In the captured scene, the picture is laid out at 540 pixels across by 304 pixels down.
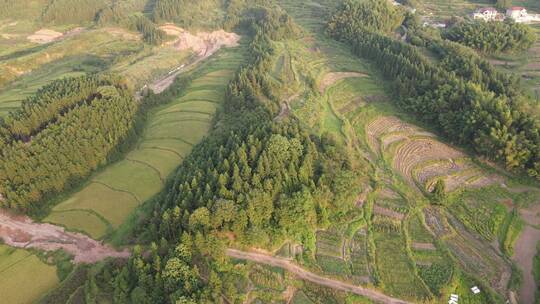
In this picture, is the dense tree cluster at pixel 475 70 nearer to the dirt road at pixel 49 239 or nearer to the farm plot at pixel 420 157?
the farm plot at pixel 420 157

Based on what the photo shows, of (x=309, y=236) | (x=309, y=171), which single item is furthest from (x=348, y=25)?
(x=309, y=236)

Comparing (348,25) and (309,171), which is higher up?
(348,25)

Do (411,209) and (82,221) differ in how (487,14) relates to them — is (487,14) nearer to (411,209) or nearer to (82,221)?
(411,209)

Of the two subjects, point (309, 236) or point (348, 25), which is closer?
point (309, 236)

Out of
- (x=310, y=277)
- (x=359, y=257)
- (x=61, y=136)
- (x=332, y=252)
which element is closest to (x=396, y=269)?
(x=359, y=257)

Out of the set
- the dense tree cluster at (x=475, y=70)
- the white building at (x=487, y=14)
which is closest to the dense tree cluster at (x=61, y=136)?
the dense tree cluster at (x=475, y=70)

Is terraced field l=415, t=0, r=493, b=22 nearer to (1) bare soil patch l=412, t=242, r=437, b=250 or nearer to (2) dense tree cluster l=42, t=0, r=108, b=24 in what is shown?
(1) bare soil patch l=412, t=242, r=437, b=250

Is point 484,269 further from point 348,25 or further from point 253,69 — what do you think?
point 348,25
